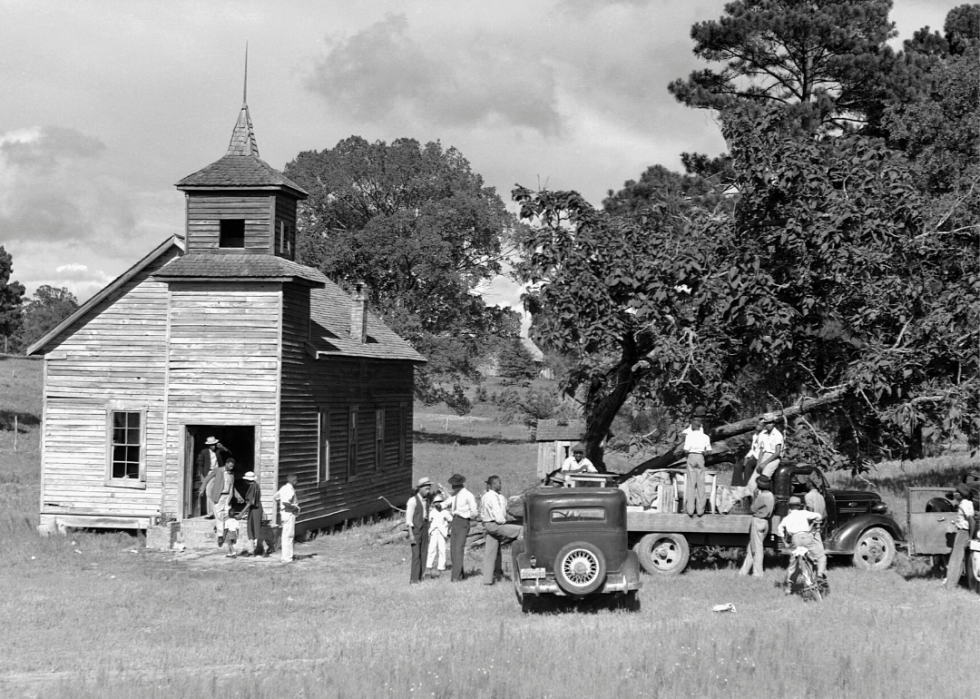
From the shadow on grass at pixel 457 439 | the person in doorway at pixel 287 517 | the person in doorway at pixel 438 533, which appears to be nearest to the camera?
the person in doorway at pixel 438 533

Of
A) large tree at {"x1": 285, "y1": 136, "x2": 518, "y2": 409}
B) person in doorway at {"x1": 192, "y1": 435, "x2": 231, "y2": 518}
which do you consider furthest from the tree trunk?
large tree at {"x1": 285, "y1": 136, "x2": 518, "y2": 409}

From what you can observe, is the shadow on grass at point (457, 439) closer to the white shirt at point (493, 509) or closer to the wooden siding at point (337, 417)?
the wooden siding at point (337, 417)

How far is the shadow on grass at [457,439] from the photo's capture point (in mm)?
58291

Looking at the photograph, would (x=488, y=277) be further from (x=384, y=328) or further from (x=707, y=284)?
(x=707, y=284)

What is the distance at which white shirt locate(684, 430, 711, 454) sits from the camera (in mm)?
18078

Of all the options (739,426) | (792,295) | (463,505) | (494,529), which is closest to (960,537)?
(739,426)

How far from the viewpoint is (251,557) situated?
67.9ft

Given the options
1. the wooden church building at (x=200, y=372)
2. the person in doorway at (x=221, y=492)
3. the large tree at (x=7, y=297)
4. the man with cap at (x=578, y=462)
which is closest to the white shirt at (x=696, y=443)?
the man with cap at (x=578, y=462)

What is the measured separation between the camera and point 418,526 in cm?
1759

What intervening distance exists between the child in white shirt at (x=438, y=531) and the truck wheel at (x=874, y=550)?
23.7 ft

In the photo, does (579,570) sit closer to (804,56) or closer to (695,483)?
(695,483)

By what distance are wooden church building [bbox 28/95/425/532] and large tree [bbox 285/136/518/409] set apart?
24.4 metres

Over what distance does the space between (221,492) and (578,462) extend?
24.5ft

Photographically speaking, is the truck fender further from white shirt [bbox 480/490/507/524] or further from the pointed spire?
the pointed spire
